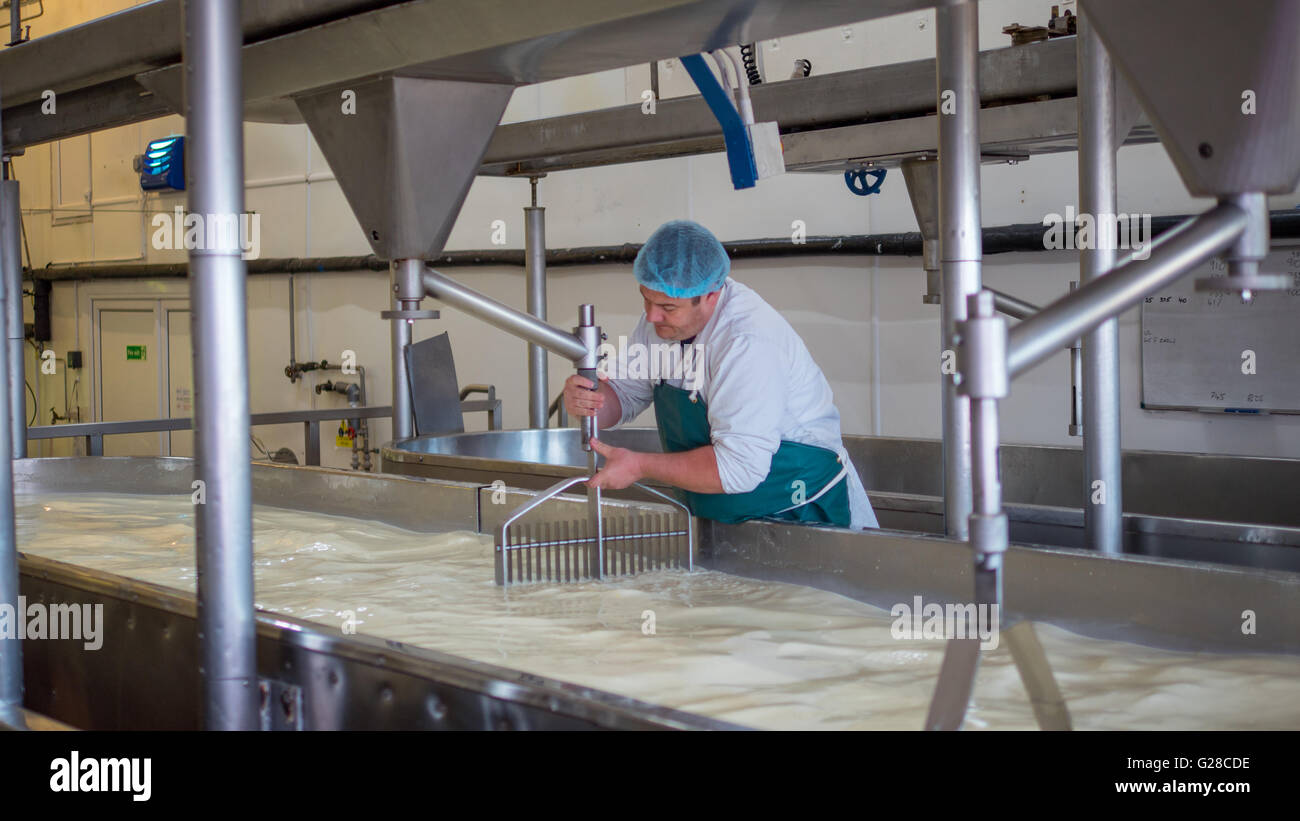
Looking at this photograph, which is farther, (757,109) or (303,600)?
(757,109)

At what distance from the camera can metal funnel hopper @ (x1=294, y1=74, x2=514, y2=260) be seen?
1.63m

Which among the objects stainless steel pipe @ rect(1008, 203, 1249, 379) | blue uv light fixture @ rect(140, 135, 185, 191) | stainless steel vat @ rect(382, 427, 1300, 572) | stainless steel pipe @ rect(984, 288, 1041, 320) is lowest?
stainless steel vat @ rect(382, 427, 1300, 572)

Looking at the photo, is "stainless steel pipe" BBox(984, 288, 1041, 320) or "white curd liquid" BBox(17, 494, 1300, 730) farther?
"stainless steel pipe" BBox(984, 288, 1041, 320)

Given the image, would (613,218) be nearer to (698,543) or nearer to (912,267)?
(912,267)

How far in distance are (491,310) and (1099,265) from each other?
964 millimetres

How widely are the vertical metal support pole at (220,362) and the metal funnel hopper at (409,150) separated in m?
0.60

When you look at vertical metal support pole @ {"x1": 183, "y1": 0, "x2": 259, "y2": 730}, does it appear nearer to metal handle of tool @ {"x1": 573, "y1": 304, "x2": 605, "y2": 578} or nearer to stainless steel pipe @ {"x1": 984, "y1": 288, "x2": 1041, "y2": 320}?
metal handle of tool @ {"x1": 573, "y1": 304, "x2": 605, "y2": 578}

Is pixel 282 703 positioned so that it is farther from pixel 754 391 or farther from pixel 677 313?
pixel 677 313

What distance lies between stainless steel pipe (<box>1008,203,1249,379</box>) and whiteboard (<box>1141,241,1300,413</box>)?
3.00m

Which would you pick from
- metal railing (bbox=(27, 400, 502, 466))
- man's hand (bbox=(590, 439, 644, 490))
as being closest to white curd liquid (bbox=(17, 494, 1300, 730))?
man's hand (bbox=(590, 439, 644, 490))

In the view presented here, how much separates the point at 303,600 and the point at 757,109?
1.72 m

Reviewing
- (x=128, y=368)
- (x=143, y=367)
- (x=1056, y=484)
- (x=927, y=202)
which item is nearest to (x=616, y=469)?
(x=927, y=202)

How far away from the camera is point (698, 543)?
6.64 ft
